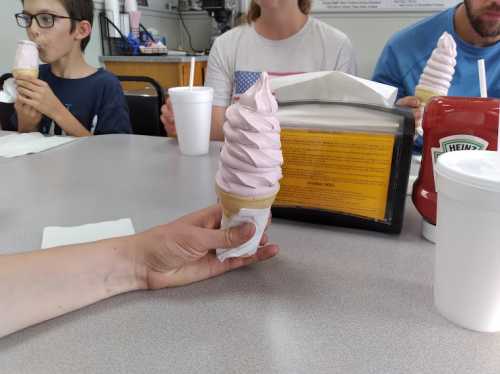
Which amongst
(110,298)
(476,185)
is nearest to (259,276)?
(110,298)

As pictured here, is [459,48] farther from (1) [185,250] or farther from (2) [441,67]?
(1) [185,250]

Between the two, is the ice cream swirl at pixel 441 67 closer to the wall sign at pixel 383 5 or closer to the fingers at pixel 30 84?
the fingers at pixel 30 84

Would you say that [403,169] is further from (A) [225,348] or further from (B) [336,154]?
(A) [225,348]

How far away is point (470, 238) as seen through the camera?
43 centimetres

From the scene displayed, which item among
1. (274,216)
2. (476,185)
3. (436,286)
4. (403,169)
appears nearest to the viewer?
(476,185)

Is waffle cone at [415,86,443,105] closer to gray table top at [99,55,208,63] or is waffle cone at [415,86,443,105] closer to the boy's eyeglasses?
the boy's eyeglasses

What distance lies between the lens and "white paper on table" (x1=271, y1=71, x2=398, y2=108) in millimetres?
696

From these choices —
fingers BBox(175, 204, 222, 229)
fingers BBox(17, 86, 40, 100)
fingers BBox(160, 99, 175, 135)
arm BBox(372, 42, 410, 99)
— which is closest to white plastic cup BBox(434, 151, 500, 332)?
fingers BBox(175, 204, 222, 229)

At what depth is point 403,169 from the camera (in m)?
0.66

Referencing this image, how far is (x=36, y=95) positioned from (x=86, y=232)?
90 cm

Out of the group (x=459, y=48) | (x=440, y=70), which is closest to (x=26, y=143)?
(x=440, y=70)

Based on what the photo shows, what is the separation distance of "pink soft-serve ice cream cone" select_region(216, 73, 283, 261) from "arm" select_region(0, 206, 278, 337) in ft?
0.11

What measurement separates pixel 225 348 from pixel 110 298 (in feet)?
0.61

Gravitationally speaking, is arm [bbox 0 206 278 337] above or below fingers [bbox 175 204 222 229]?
below
